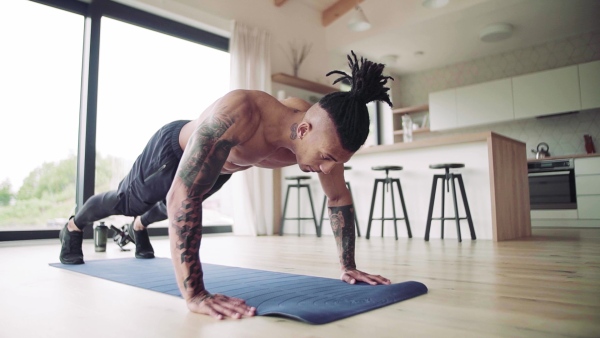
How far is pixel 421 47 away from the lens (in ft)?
20.7

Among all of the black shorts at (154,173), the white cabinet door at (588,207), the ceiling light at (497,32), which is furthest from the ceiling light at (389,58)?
the black shorts at (154,173)

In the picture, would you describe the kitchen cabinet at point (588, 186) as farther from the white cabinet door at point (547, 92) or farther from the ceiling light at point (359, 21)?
the ceiling light at point (359, 21)

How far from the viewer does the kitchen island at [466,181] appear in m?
3.58

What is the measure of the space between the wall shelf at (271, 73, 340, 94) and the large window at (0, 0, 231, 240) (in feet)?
4.16

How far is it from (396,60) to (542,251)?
15.7 feet

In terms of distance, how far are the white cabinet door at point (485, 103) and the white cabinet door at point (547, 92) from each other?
0.38ft

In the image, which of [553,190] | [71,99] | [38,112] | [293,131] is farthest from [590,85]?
[38,112]

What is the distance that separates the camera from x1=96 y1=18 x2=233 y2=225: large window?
4.12m

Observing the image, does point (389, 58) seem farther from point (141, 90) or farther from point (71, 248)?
point (71, 248)

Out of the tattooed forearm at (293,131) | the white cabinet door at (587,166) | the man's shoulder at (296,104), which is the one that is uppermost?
the white cabinet door at (587,166)

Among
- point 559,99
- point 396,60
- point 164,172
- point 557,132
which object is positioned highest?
point 396,60

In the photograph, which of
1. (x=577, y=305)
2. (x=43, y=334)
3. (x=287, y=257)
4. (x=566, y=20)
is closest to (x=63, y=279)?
(x=43, y=334)

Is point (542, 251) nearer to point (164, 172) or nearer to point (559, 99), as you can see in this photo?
point (164, 172)

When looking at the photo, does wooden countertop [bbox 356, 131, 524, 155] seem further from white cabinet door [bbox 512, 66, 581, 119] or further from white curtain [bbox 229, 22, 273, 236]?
white cabinet door [bbox 512, 66, 581, 119]
